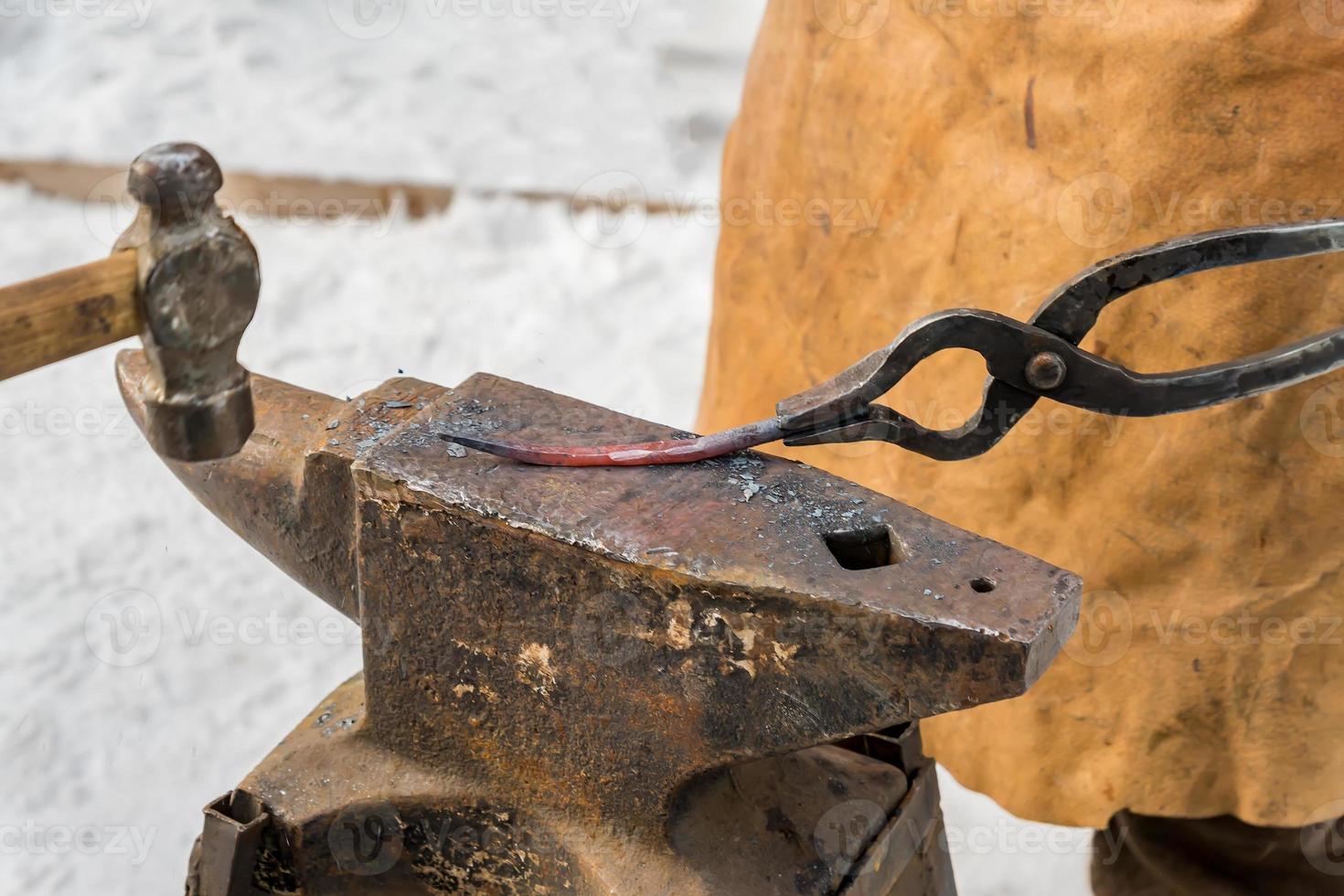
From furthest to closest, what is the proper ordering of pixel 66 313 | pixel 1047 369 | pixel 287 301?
pixel 287 301
pixel 1047 369
pixel 66 313

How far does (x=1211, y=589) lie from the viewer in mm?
1464

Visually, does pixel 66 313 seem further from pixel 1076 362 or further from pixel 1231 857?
pixel 1231 857

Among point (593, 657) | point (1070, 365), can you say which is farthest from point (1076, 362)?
point (593, 657)

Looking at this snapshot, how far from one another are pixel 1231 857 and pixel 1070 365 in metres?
0.99

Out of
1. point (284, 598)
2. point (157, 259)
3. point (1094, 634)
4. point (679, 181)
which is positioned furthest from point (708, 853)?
point (679, 181)

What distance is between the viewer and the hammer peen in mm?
966

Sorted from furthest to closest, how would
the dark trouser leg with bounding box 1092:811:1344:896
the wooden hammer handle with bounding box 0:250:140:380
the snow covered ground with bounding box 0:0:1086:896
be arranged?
the snow covered ground with bounding box 0:0:1086:896, the dark trouser leg with bounding box 1092:811:1344:896, the wooden hammer handle with bounding box 0:250:140:380

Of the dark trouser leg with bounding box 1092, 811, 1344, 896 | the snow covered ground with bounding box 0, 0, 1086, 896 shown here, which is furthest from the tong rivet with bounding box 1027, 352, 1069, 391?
the snow covered ground with bounding box 0, 0, 1086, 896

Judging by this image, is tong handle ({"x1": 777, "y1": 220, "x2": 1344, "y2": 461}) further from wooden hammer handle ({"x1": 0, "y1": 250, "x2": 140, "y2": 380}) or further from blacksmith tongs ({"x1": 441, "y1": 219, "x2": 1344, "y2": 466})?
wooden hammer handle ({"x1": 0, "y1": 250, "x2": 140, "y2": 380})

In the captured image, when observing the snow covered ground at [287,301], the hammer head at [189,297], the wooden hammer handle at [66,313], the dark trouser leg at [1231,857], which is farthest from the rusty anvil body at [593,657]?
the snow covered ground at [287,301]

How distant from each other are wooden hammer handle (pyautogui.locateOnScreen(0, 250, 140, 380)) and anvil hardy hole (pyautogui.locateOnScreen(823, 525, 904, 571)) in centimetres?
55

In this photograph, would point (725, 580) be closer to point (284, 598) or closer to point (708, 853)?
point (708, 853)

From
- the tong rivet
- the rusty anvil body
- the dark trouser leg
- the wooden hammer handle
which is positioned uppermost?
the wooden hammer handle

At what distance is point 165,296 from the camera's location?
3.32 ft
